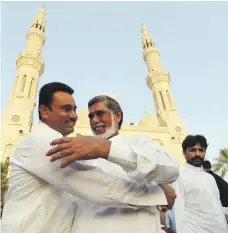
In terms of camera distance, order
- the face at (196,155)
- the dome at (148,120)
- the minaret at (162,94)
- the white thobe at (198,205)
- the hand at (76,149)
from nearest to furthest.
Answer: the hand at (76,149)
the white thobe at (198,205)
the face at (196,155)
the minaret at (162,94)
the dome at (148,120)

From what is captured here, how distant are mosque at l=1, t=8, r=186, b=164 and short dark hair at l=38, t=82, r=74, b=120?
67.3 feet

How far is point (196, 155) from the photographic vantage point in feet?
11.3

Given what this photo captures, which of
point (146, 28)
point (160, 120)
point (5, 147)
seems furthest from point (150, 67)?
point (5, 147)

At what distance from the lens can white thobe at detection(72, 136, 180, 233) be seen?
1375 mm

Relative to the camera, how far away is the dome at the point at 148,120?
2772 cm

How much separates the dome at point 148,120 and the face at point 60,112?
25978 mm

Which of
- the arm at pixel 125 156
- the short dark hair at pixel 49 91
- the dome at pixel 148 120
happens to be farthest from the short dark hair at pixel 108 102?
the dome at pixel 148 120

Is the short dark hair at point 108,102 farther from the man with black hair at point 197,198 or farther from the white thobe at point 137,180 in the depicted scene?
the man with black hair at point 197,198

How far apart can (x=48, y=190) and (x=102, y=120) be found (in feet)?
2.30

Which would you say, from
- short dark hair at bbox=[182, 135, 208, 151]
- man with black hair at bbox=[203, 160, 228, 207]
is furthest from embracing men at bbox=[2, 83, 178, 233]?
man with black hair at bbox=[203, 160, 228, 207]

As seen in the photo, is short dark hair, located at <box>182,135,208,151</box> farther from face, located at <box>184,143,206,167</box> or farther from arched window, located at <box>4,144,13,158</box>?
arched window, located at <box>4,144,13,158</box>

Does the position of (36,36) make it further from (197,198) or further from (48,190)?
(48,190)

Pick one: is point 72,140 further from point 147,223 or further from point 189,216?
point 189,216

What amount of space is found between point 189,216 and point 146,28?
3758cm
